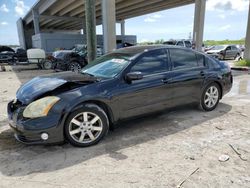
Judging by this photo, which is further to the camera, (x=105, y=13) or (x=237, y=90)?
(x=105, y=13)

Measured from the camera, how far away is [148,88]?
13.2 ft

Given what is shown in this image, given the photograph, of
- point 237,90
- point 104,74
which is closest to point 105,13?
point 237,90

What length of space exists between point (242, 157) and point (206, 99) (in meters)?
2.07

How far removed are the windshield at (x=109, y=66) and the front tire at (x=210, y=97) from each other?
2039mm

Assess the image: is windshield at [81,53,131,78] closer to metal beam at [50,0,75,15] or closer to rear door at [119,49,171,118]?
rear door at [119,49,171,118]

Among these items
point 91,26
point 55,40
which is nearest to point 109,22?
point 91,26

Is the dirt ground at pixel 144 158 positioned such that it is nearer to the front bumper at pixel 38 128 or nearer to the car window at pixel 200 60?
the front bumper at pixel 38 128

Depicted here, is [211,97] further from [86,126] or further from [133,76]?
[86,126]

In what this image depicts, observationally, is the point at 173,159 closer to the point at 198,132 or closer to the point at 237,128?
the point at 198,132

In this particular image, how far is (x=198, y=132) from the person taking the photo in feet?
13.2

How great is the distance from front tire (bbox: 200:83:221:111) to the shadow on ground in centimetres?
35

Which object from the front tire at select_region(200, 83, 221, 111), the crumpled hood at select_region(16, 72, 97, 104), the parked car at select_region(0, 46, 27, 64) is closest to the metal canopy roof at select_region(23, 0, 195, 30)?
the parked car at select_region(0, 46, 27, 64)

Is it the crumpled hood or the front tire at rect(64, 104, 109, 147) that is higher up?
the crumpled hood

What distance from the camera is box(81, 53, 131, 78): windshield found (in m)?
3.93
